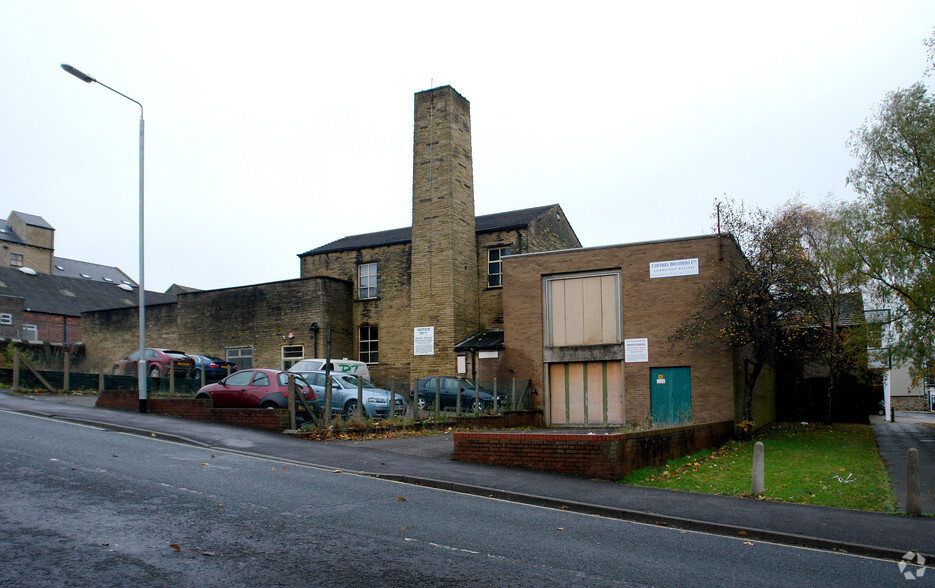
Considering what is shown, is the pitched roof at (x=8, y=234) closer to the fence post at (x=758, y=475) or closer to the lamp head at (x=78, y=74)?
the lamp head at (x=78, y=74)

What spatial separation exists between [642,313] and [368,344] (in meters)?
15.3

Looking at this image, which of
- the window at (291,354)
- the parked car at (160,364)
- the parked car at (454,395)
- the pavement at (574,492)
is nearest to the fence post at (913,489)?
the pavement at (574,492)

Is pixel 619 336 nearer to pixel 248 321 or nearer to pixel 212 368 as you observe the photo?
pixel 212 368

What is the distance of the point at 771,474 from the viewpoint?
1391 centimetres

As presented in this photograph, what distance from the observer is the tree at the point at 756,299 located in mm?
21250

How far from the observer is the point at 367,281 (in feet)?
116

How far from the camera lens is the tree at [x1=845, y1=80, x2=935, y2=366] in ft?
61.7

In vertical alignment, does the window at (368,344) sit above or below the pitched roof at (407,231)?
below

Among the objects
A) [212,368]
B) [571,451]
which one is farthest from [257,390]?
[212,368]

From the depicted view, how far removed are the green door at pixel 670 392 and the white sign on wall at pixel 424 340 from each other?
10713mm

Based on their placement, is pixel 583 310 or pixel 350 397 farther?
pixel 583 310

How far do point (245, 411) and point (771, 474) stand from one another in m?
12.0

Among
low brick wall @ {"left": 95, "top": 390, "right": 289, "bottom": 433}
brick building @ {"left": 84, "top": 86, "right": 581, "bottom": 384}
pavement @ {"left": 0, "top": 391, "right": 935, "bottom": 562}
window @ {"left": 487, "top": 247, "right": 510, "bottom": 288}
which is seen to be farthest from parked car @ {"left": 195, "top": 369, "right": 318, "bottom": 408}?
window @ {"left": 487, "top": 247, "right": 510, "bottom": 288}

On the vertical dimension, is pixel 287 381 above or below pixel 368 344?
below
